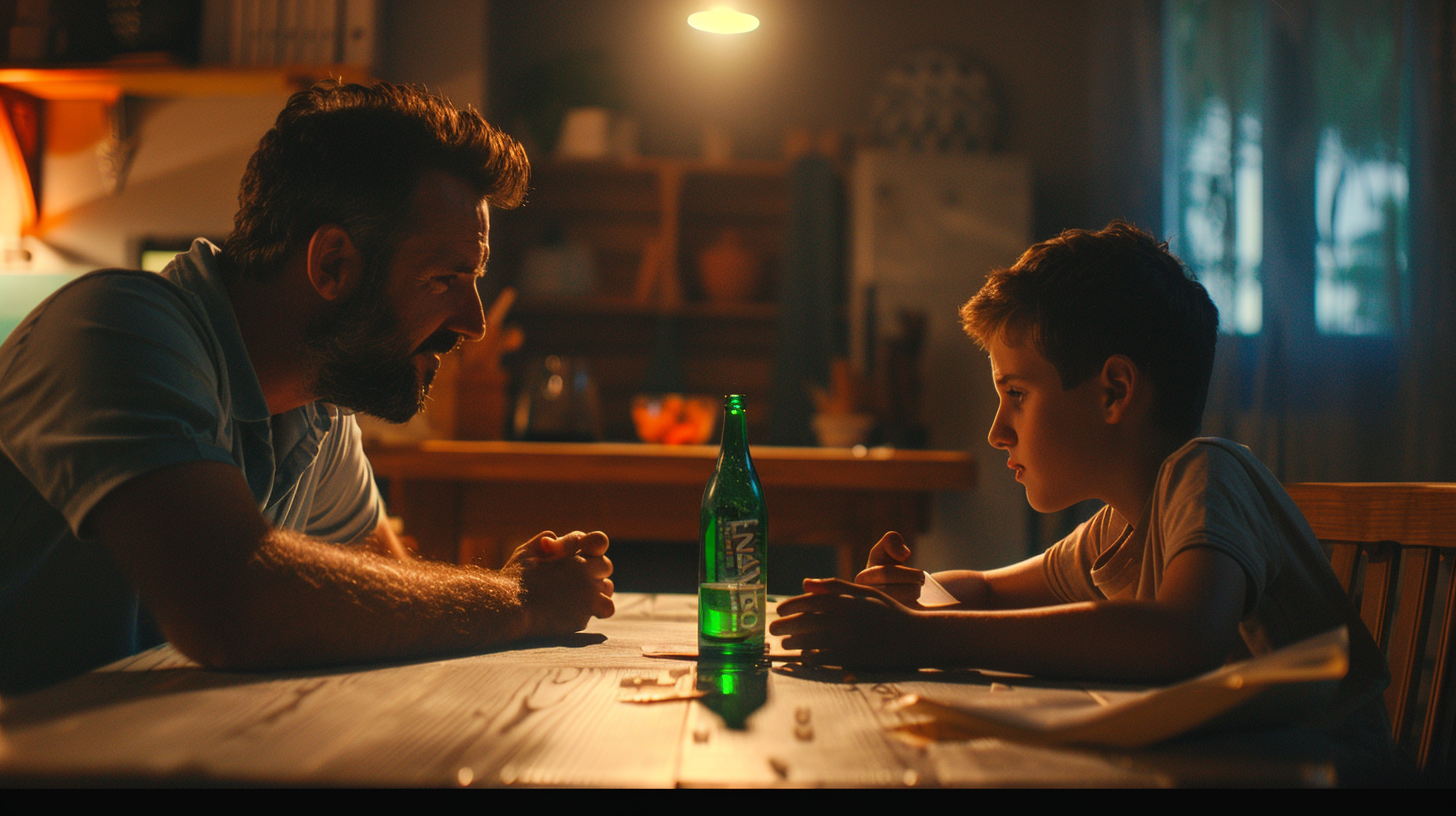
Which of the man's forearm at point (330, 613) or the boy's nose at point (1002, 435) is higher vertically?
the boy's nose at point (1002, 435)

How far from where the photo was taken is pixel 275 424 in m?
1.20

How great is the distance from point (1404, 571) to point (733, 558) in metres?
0.64

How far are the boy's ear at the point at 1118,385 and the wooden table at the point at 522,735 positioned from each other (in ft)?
1.22

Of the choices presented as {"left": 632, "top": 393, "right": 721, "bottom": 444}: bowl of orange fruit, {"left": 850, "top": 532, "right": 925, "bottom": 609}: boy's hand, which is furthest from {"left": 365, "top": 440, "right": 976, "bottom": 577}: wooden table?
{"left": 850, "top": 532, "right": 925, "bottom": 609}: boy's hand

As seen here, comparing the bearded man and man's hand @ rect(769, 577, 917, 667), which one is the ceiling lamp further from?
man's hand @ rect(769, 577, 917, 667)

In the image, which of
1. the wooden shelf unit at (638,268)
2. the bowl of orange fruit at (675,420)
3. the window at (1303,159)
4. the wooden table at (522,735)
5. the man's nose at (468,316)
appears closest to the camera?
the wooden table at (522,735)

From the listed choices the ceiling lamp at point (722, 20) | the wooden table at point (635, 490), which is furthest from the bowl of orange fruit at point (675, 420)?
the ceiling lamp at point (722, 20)

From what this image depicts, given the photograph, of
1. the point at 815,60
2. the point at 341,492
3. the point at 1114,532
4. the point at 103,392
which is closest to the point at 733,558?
the point at 1114,532

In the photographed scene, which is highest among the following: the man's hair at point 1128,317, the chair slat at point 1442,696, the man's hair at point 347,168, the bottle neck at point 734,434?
the man's hair at point 347,168

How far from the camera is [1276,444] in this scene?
9.85 feet

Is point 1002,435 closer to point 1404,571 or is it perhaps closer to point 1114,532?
point 1114,532

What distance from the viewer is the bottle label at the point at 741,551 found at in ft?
2.89

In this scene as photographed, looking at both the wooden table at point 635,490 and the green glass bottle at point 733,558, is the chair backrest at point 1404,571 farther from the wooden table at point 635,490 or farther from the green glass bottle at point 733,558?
the wooden table at point 635,490

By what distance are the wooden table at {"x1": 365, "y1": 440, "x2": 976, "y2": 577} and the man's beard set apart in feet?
2.74
